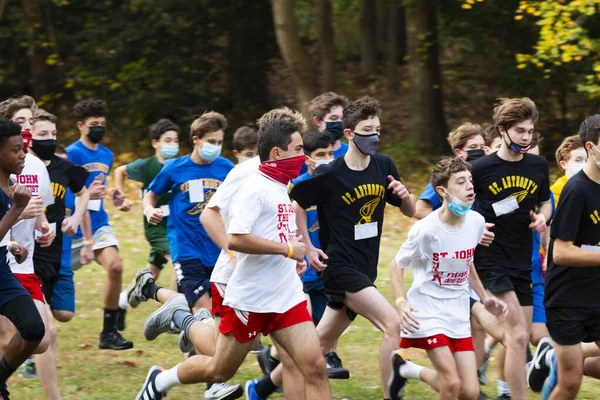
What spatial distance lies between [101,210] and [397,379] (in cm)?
406

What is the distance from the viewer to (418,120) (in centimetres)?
2019

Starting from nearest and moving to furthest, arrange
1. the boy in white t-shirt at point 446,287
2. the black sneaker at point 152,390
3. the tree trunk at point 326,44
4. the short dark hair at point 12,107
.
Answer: the boy in white t-shirt at point 446,287 < the black sneaker at point 152,390 < the short dark hair at point 12,107 < the tree trunk at point 326,44

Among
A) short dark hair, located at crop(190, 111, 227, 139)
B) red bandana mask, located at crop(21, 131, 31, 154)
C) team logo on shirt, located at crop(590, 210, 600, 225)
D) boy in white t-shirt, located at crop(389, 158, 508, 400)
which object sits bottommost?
boy in white t-shirt, located at crop(389, 158, 508, 400)

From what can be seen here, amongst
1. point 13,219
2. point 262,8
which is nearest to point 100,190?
point 13,219

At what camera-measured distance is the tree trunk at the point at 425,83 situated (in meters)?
19.7

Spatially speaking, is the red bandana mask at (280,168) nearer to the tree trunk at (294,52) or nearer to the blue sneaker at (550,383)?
the blue sneaker at (550,383)

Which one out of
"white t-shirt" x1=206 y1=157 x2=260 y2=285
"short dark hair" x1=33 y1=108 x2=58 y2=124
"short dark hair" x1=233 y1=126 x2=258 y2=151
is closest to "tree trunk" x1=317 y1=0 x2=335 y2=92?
"short dark hair" x1=233 y1=126 x2=258 y2=151

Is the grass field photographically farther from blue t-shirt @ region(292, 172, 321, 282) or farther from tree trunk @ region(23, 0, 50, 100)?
tree trunk @ region(23, 0, 50, 100)

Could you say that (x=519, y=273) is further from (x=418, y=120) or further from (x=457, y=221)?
(x=418, y=120)

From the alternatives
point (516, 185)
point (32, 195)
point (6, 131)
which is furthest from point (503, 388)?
point (6, 131)

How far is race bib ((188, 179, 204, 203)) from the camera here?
8445mm

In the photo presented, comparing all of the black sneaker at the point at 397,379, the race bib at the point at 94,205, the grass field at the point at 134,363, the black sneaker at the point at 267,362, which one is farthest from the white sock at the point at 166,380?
the race bib at the point at 94,205

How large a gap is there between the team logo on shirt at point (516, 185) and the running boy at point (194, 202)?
2308 mm

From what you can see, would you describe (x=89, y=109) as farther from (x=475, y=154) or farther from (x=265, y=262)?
(x=265, y=262)
